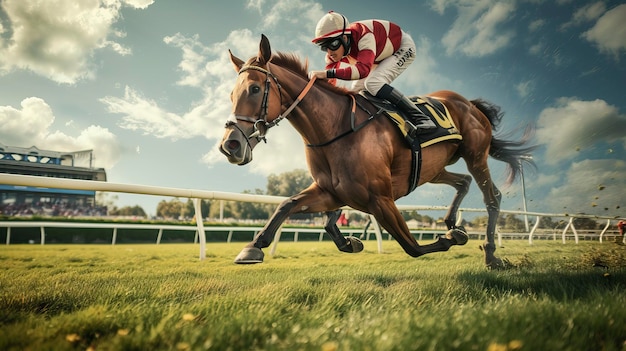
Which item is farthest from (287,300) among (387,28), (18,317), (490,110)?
(490,110)

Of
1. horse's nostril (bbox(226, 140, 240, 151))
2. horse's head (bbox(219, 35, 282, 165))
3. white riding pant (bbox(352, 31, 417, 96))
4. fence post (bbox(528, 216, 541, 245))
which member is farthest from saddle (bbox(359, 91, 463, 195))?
fence post (bbox(528, 216, 541, 245))

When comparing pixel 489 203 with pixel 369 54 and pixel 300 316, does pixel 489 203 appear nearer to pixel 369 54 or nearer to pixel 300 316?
pixel 369 54

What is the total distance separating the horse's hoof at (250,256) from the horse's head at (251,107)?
0.63 m

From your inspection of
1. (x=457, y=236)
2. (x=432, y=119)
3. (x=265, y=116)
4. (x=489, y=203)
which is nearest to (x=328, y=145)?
(x=265, y=116)

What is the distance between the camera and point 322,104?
3006 mm

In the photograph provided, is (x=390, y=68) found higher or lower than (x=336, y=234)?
higher

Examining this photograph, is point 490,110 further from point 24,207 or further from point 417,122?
point 24,207

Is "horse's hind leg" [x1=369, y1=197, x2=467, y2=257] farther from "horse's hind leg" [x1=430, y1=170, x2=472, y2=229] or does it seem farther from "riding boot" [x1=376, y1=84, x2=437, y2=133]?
"horse's hind leg" [x1=430, y1=170, x2=472, y2=229]

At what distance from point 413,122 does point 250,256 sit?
1955mm

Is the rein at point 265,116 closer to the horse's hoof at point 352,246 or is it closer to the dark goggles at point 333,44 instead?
the dark goggles at point 333,44

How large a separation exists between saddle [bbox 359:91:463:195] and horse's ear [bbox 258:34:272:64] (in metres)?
0.99

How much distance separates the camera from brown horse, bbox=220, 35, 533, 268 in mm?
2623

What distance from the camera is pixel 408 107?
325 centimetres

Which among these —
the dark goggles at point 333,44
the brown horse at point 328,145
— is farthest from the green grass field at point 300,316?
the dark goggles at point 333,44
